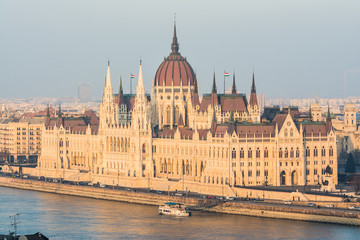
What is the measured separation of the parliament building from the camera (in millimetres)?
157750

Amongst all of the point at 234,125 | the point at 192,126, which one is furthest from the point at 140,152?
the point at 234,125

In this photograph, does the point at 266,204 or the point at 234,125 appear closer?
the point at 266,204

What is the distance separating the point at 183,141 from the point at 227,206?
24529 mm

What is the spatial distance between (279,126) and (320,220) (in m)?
25.6

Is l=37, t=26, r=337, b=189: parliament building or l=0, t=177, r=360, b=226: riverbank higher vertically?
l=37, t=26, r=337, b=189: parliament building

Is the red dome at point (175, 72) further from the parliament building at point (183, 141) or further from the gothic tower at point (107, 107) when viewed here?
the gothic tower at point (107, 107)

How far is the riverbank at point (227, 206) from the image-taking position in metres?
135

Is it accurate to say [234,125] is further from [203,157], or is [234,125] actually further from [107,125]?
[107,125]

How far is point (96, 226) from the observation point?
136125mm

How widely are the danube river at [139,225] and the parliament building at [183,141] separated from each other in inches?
515

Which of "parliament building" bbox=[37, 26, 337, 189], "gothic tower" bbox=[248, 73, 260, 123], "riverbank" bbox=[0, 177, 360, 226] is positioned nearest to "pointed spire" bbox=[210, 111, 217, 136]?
"parliament building" bbox=[37, 26, 337, 189]

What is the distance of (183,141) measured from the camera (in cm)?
16825

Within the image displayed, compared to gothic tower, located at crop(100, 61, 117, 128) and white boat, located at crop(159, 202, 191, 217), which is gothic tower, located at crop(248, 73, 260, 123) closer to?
gothic tower, located at crop(100, 61, 117, 128)

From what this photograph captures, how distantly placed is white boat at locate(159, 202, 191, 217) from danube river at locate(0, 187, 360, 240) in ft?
3.27
